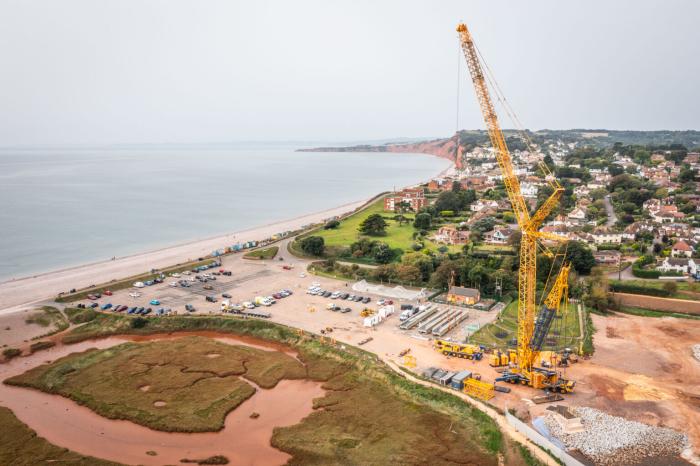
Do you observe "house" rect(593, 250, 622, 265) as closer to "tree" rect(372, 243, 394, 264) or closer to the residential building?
the residential building

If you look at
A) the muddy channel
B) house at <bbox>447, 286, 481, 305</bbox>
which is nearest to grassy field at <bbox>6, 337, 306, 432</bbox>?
the muddy channel

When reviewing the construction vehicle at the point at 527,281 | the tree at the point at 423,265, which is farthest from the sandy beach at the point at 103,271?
the construction vehicle at the point at 527,281

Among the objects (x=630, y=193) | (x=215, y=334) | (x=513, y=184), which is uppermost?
(x=513, y=184)

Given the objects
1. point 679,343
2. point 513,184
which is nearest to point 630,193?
point 679,343

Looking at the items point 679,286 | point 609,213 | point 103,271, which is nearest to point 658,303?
point 679,286

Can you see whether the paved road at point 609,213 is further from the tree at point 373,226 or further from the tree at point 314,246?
the tree at point 314,246

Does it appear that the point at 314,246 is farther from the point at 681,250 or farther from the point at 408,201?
the point at 681,250

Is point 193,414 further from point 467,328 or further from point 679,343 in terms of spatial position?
point 679,343
